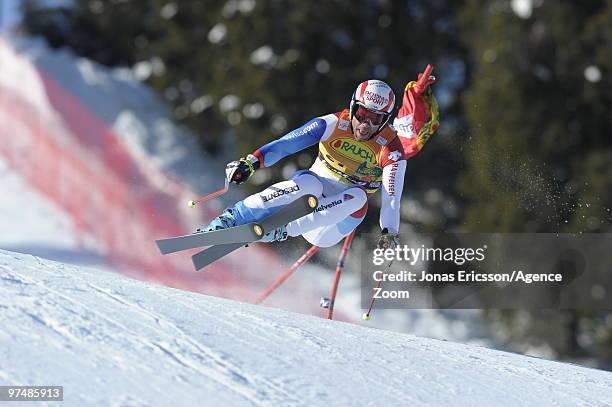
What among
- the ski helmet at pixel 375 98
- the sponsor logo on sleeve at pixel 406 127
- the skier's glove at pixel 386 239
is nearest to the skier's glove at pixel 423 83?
the sponsor logo on sleeve at pixel 406 127

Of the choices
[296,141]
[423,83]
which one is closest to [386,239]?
[296,141]

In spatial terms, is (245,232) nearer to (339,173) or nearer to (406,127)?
(339,173)

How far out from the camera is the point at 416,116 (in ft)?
29.2

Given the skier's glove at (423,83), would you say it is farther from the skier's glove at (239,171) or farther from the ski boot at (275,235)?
the skier's glove at (239,171)

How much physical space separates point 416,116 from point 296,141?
121cm

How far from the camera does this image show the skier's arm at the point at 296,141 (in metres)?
8.15

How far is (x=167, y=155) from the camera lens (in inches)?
768

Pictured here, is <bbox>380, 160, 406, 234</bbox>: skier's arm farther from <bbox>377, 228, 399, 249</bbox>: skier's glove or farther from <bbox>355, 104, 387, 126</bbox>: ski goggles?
<bbox>355, 104, 387, 126</bbox>: ski goggles

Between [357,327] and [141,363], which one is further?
[357,327]

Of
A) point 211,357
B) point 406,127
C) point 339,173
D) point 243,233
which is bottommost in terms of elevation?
point 211,357

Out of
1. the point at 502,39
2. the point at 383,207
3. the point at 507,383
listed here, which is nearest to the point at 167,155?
the point at 502,39

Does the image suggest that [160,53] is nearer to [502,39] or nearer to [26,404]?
[502,39]

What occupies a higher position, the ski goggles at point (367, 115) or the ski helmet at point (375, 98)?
the ski helmet at point (375, 98)

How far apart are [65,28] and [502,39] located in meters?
9.61
